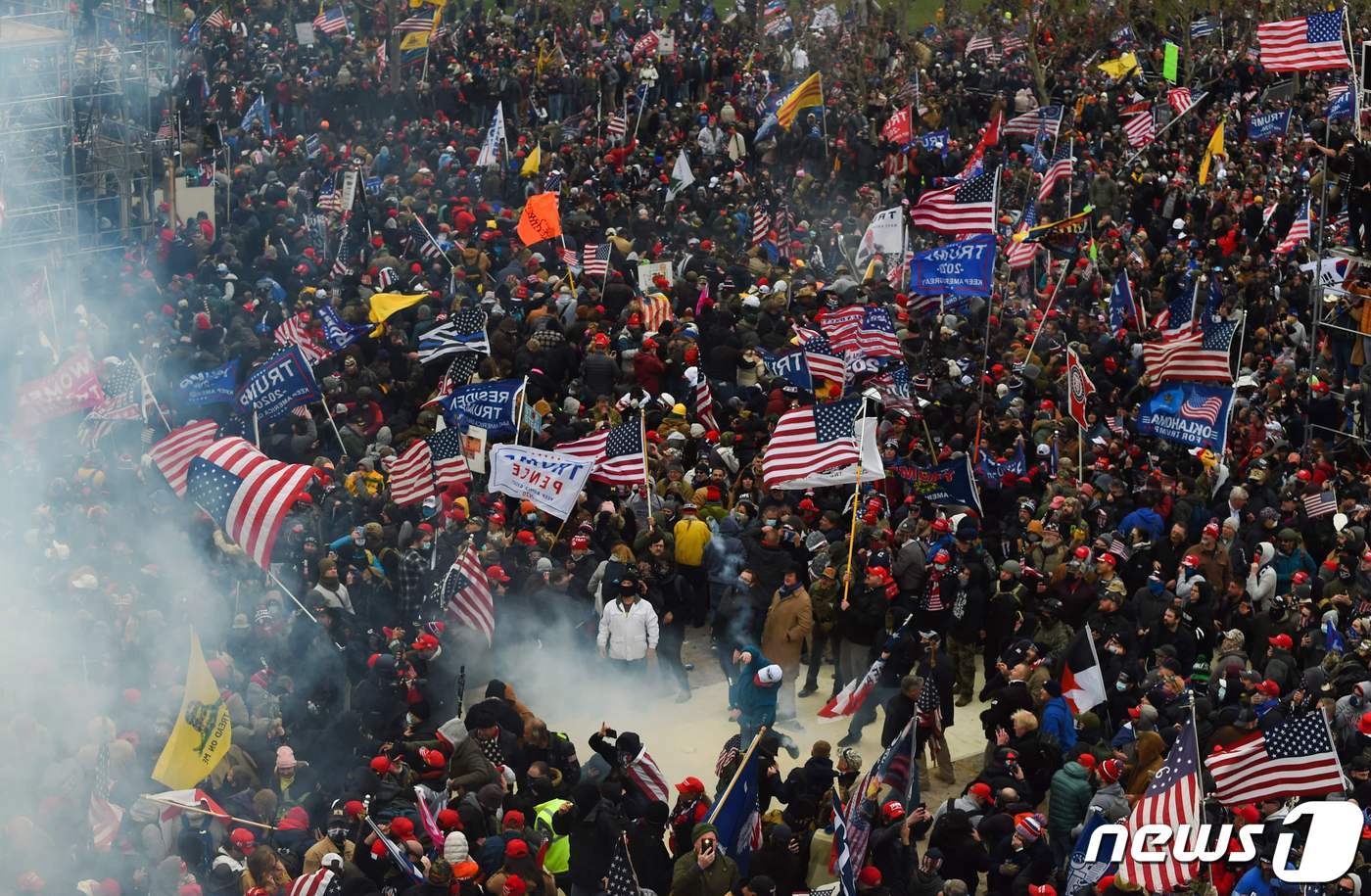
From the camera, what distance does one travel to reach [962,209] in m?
24.0

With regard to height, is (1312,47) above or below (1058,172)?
above

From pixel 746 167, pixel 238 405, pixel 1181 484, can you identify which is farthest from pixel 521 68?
pixel 1181 484

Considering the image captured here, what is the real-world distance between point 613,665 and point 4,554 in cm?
567

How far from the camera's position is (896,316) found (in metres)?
25.4

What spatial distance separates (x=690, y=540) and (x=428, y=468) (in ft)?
8.88

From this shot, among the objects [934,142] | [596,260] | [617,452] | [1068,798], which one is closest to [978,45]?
[934,142]

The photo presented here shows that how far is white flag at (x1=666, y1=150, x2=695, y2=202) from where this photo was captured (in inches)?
1261

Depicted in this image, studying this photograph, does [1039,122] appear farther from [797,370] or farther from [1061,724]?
A: [1061,724]

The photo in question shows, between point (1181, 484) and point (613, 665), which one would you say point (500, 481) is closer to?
point (613, 665)

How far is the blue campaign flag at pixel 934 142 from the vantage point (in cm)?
3344

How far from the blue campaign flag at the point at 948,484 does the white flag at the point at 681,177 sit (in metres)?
12.5

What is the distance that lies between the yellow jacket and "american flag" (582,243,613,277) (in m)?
7.55

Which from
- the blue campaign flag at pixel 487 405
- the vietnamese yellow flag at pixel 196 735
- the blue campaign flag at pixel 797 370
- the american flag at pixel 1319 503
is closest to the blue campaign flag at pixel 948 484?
the blue campaign flag at pixel 797 370

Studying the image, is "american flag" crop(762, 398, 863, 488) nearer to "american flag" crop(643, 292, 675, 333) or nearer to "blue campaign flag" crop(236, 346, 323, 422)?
A: "blue campaign flag" crop(236, 346, 323, 422)
